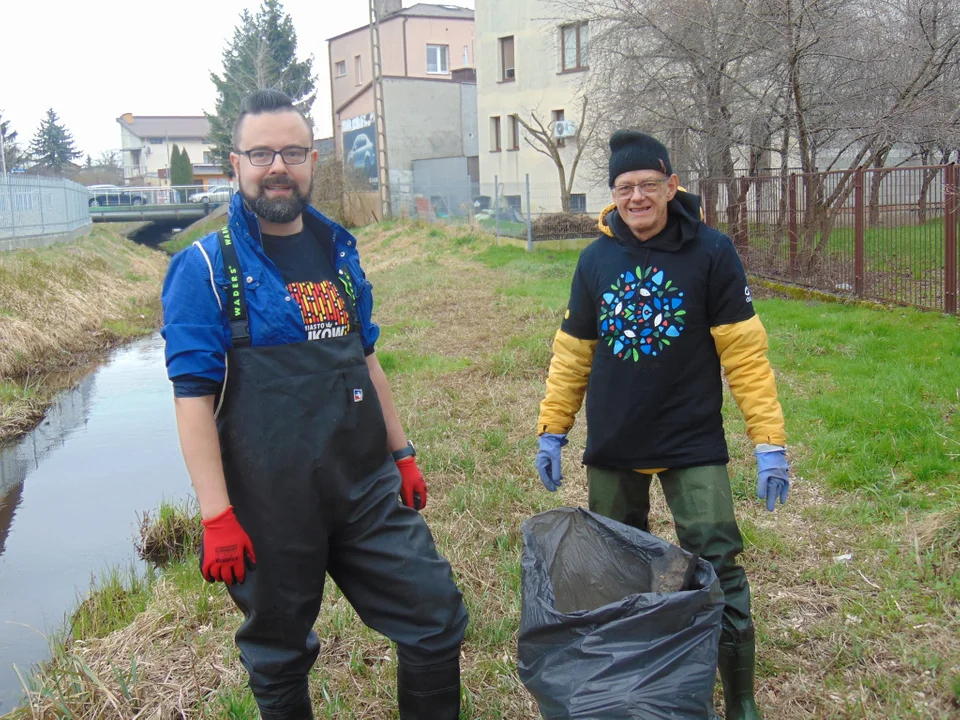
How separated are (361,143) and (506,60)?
1101 centimetres

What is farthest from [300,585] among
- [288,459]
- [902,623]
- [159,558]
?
[159,558]

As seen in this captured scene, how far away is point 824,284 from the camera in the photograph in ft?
38.2

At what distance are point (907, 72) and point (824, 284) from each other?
2.97 meters

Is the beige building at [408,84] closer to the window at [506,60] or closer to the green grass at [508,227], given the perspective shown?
the window at [506,60]

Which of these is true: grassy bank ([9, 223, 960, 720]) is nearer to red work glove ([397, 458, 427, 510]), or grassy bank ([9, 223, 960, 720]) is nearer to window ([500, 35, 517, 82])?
red work glove ([397, 458, 427, 510])

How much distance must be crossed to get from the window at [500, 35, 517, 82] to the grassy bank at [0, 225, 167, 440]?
16.6 meters

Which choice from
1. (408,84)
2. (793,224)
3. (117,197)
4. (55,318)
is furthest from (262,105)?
(117,197)

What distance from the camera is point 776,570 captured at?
4.30 meters

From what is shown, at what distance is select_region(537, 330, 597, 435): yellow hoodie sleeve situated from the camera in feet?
11.1

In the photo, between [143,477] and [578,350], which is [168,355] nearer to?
[578,350]

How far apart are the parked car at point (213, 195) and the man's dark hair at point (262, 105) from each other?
4935 centimetres

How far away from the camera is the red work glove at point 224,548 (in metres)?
2.55

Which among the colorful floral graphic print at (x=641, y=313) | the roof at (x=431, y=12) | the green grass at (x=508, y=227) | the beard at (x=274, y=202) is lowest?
the colorful floral graphic print at (x=641, y=313)

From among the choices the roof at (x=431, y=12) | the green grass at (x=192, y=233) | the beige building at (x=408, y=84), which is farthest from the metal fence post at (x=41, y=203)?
the roof at (x=431, y=12)
